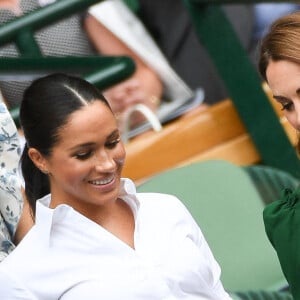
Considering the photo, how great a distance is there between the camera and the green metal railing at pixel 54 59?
2031mm

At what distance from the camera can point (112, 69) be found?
83.8 inches

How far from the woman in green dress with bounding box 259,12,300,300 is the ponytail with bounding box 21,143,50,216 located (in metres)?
0.35

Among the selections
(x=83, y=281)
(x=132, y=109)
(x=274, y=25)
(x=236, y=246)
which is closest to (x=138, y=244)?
(x=83, y=281)

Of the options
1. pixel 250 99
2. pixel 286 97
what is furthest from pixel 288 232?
pixel 250 99

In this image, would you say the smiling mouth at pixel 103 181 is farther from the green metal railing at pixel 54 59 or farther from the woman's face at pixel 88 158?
the green metal railing at pixel 54 59

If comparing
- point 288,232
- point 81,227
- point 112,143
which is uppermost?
point 112,143

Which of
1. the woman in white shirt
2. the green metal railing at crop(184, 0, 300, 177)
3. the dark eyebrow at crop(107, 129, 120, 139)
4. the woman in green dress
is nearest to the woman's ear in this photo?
the woman in white shirt

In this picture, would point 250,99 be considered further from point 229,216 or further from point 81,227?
point 81,227

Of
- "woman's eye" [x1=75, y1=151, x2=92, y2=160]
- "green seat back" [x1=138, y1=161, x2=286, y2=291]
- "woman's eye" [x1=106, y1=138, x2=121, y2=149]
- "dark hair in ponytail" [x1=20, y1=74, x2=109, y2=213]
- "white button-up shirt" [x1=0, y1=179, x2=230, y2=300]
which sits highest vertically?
"dark hair in ponytail" [x1=20, y1=74, x2=109, y2=213]

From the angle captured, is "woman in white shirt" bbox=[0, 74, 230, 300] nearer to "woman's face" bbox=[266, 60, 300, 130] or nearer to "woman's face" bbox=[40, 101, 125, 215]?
"woman's face" bbox=[40, 101, 125, 215]

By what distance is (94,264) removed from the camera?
156 cm

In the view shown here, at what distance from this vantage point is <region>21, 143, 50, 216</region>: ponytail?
1.65 metres

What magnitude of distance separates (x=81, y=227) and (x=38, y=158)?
0.12 meters

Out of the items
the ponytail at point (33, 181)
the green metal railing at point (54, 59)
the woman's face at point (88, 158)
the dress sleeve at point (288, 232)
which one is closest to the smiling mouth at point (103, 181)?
the woman's face at point (88, 158)
